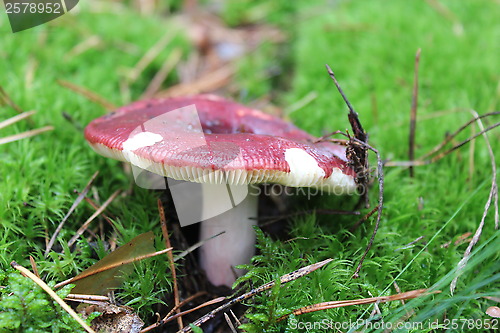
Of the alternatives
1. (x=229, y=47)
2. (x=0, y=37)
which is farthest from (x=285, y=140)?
(x=229, y=47)

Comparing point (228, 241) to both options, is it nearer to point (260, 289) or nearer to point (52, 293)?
point (260, 289)

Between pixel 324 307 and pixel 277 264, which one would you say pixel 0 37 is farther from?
pixel 324 307

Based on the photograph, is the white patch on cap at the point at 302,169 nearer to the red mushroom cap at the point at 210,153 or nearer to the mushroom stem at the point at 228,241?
the red mushroom cap at the point at 210,153

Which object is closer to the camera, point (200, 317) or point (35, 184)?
point (200, 317)

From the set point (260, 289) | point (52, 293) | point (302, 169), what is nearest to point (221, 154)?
point (302, 169)

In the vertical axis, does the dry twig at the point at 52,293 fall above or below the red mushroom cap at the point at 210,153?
below

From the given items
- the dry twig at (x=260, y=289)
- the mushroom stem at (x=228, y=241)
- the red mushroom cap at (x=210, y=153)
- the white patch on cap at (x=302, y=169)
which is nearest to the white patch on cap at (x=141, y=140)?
the red mushroom cap at (x=210, y=153)
